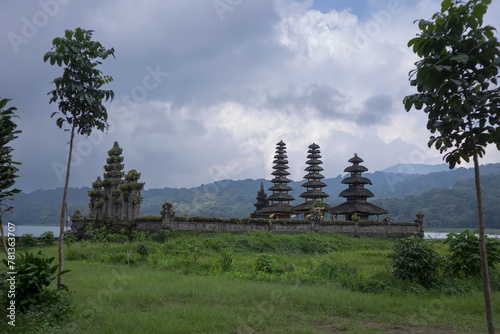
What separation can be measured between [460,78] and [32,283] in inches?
421

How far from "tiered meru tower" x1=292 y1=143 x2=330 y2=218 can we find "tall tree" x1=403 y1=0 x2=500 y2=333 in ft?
125

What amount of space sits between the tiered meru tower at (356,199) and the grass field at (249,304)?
2682cm

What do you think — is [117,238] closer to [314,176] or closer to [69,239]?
[69,239]

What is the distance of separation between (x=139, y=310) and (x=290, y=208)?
3966 centimetres

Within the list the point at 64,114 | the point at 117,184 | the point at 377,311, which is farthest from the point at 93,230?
the point at 377,311

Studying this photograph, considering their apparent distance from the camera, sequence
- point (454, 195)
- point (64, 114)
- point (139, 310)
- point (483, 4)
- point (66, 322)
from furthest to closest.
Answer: point (454, 195), point (64, 114), point (139, 310), point (66, 322), point (483, 4)

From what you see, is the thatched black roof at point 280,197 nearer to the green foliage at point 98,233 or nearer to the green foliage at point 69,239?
the green foliage at point 98,233

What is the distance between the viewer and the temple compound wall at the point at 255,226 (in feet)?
88.2

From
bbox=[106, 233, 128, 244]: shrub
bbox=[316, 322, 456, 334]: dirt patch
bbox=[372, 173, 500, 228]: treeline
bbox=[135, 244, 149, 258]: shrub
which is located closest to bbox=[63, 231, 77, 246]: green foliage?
bbox=[106, 233, 128, 244]: shrub

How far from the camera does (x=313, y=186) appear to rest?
161 feet

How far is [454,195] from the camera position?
417 ft

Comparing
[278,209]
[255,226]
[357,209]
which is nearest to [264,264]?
[255,226]

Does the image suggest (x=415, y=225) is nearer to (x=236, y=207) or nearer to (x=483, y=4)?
(x=483, y=4)

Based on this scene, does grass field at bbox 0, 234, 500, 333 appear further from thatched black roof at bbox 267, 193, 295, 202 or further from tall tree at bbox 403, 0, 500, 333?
thatched black roof at bbox 267, 193, 295, 202
